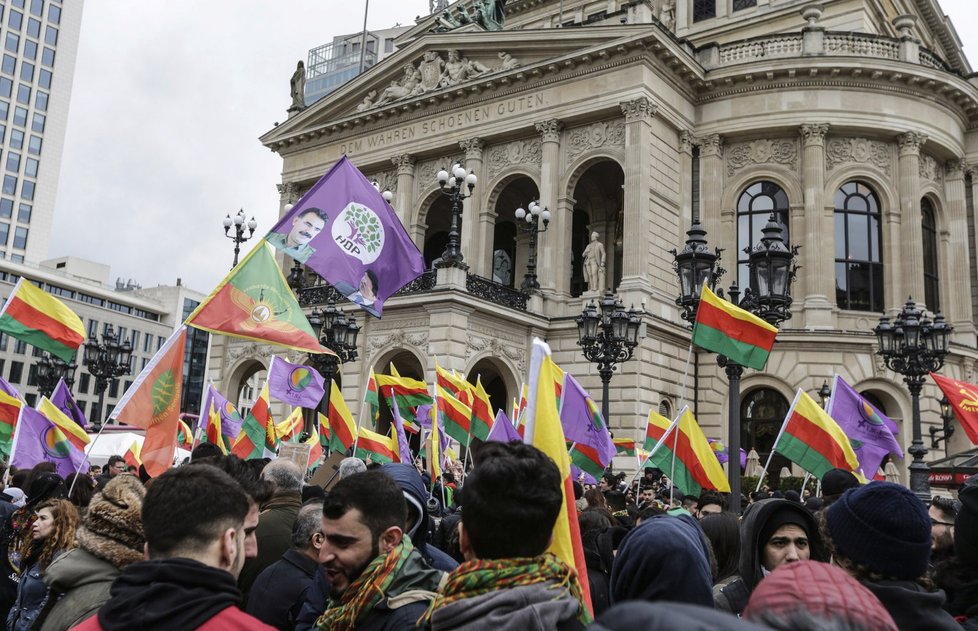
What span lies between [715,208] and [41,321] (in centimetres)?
2452

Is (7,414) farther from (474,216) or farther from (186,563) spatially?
(474,216)

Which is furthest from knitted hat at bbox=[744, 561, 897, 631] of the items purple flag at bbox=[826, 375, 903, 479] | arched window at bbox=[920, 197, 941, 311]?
arched window at bbox=[920, 197, 941, 311]

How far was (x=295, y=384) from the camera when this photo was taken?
51.2 feet

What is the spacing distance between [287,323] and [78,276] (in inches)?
3814

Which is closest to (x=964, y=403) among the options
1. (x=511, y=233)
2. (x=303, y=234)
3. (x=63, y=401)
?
(x=303, y=234)

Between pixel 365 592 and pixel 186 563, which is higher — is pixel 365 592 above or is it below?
below

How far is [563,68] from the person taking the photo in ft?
99.3

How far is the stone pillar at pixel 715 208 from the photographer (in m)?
30.5

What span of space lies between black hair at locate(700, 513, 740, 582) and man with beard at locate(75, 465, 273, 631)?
282cm

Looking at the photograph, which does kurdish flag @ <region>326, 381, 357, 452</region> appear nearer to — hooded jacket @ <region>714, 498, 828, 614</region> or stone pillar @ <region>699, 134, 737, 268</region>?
hooded jacket @ <region>714, 498, 828, 614</region>

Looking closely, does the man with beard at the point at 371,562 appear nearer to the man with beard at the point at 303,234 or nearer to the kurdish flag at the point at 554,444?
the kurdish flag at the point at 554,444

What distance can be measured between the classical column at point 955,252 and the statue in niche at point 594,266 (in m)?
13.4

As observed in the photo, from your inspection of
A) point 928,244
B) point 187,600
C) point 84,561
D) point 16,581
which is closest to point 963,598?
point 187,600

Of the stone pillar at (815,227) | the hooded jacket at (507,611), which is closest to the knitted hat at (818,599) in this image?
the hooded jacket at (507,611)
